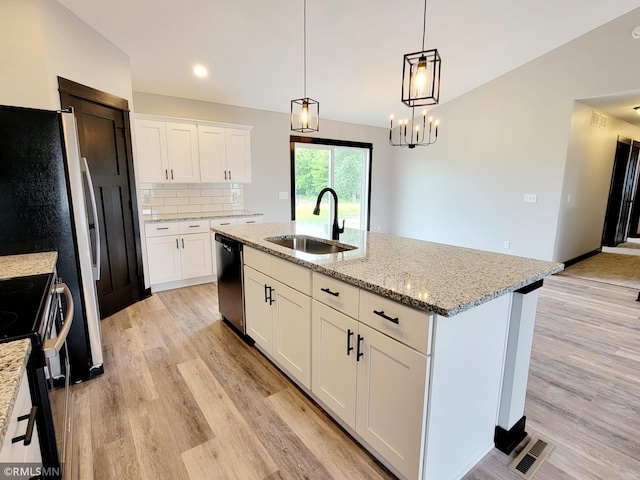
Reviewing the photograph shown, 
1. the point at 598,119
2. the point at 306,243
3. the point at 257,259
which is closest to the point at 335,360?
the point at 257,259

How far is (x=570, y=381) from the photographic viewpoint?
233 centimetres

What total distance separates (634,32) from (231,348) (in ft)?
18.4

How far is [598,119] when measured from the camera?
201 inches

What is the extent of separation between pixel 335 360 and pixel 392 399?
1.33 ft

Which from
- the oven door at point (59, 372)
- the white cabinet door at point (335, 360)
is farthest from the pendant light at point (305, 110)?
the oven door at point (59, 372)

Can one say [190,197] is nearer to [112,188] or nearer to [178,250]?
[178,250]

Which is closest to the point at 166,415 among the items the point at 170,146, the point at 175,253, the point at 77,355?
the point at 77,355

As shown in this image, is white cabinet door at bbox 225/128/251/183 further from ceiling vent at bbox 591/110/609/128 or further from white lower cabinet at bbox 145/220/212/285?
ceiling vent at bbox 591/110/609/128

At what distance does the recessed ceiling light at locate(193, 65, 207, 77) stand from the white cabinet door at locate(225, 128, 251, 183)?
0.71 m

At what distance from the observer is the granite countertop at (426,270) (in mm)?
1296

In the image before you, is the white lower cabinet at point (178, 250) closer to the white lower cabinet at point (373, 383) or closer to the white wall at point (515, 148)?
the white lower cabinet at point (373, 383)

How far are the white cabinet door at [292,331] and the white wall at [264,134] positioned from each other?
3.13 m

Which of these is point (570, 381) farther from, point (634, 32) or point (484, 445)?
point (634, 32)

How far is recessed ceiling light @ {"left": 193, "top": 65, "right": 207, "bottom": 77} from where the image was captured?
12.4ft
